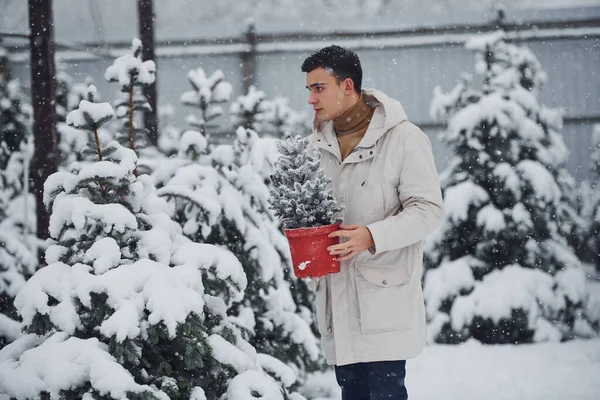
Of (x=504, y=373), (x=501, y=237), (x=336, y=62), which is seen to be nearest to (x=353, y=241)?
(x=336, y=62)

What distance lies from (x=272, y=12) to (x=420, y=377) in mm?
15031

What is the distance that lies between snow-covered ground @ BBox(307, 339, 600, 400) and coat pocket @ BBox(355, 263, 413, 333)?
201 centimetres

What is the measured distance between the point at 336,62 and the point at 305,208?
508 millimetres

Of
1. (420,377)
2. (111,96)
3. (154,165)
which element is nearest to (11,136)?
(111,96)

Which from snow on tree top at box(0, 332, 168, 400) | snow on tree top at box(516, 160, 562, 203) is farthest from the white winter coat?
snow on tree top at box(516, 160, 562, 203)

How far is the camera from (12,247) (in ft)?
14.0

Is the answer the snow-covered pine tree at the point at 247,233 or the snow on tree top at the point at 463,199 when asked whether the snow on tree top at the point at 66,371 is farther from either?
the snow on tree top at the point at 463,199

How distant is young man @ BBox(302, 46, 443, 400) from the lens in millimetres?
2299

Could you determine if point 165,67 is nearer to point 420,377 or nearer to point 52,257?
point 420,377

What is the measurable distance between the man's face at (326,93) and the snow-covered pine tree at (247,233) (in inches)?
47.8

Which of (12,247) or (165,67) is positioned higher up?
(165,67)

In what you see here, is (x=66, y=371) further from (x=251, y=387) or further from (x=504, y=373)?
(x=504, y=373)

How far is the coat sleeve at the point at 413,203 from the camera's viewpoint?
2205 millimetres

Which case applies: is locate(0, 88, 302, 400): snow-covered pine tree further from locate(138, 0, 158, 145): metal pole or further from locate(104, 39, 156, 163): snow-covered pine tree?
locate(138, 0, 158, 145): metal pole
